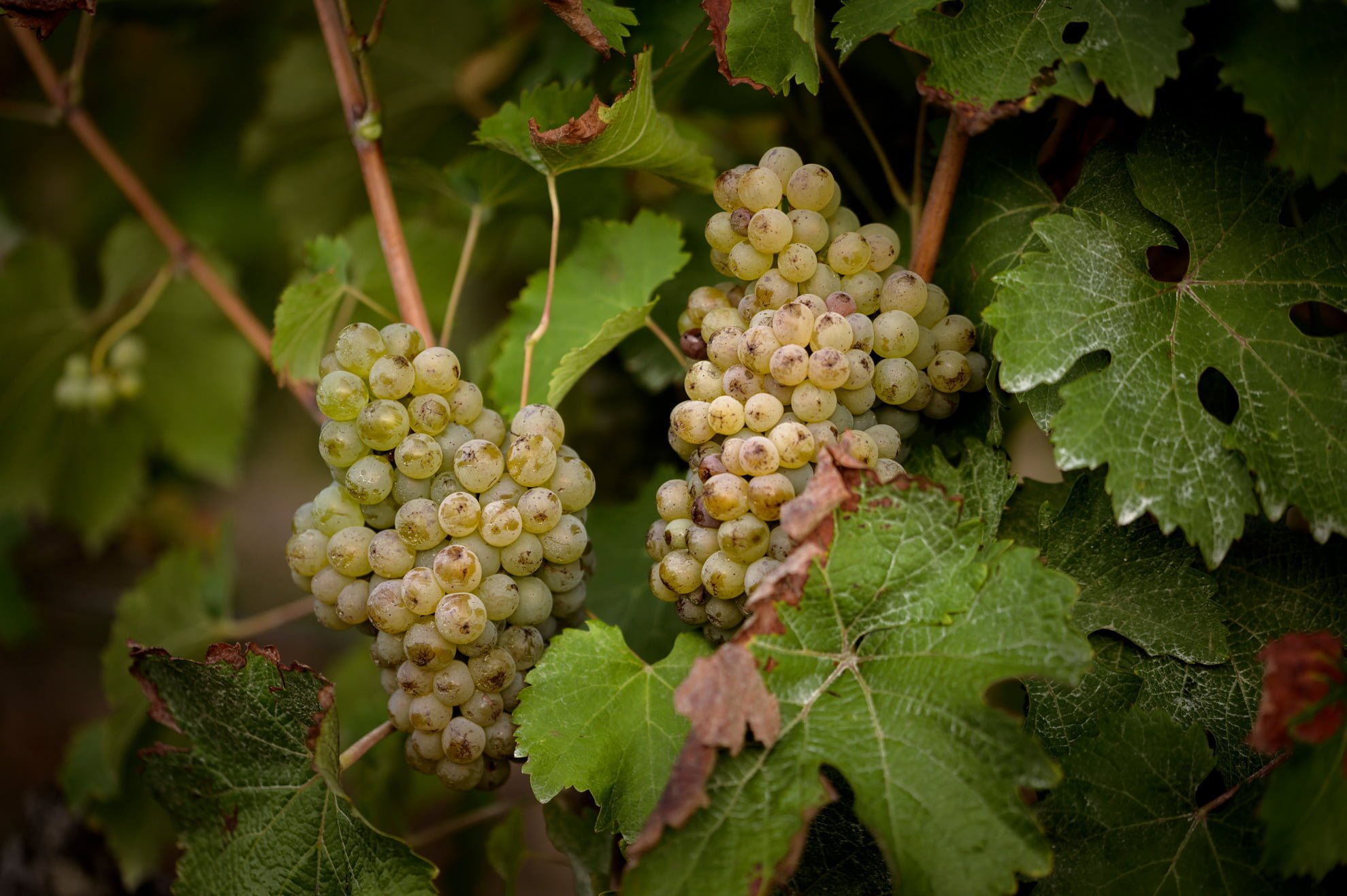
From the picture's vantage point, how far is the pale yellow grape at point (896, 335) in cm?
81

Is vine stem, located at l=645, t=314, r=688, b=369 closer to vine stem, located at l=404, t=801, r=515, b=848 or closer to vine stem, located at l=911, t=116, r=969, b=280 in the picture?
vine stem, located at l=911, t=116, r=969, b=280

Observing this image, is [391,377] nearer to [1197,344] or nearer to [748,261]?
[748,261]

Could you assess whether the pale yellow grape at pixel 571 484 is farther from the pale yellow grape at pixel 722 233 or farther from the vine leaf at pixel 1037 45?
the vine leaf at pixel 1037 45

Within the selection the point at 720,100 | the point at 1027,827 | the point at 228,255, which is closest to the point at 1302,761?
the point at 1027,827

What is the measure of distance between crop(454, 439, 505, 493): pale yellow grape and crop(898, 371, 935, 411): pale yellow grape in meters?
0.39

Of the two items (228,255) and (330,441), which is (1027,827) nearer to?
(330,441)

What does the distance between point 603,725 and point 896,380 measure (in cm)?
42

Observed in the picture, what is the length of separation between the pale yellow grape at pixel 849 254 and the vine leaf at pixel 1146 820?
18.8 inches

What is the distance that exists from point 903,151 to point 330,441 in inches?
30.9

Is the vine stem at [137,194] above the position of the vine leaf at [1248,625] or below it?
above

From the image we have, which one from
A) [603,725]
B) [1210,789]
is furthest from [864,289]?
[1210,789]

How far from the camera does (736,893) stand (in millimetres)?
649

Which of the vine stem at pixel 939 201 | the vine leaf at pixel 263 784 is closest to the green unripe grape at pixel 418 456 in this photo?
the vine leaf at pixel 263 784

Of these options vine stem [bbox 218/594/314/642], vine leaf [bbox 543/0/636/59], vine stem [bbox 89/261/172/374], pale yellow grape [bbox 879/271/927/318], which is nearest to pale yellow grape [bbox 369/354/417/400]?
vine leaf [bbox 543/0/636/59]
